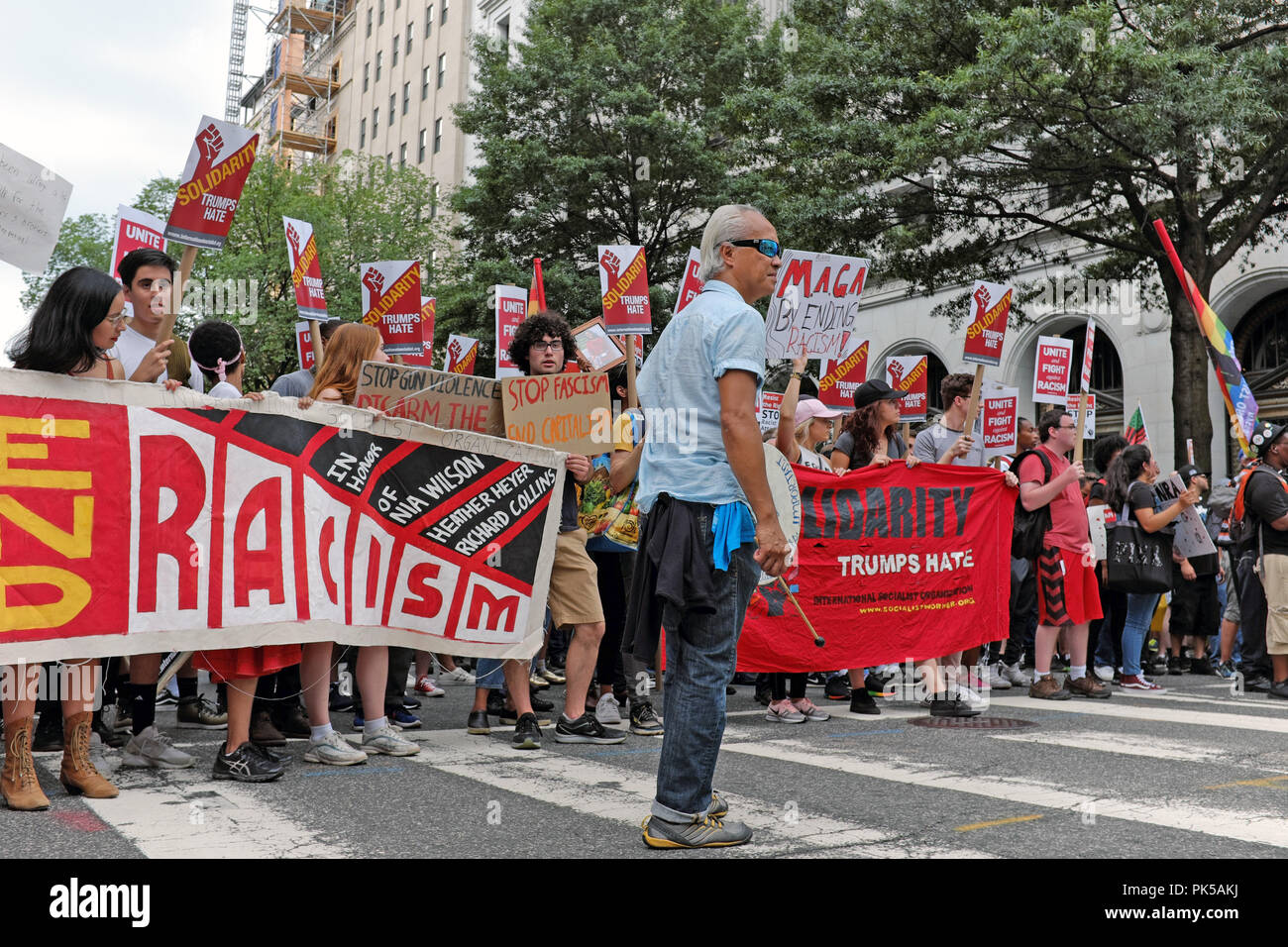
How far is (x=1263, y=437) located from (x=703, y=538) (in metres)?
7.50

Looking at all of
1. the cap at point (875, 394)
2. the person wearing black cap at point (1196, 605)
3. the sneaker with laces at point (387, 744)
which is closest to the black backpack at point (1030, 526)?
the cap at point (875, 394)

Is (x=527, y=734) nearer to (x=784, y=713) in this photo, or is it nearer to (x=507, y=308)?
(x=784, y=713)

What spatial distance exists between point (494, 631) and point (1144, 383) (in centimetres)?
2191

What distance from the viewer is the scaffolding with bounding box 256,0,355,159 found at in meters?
71.4

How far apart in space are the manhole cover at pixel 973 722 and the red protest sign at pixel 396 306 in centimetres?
653

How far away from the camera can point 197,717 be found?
7.09 meters

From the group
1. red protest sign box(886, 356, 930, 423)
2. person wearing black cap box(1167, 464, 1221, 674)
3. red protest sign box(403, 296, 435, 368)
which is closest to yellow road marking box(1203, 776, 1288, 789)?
person wearing black cap box(1167, 464, 1221, 674)

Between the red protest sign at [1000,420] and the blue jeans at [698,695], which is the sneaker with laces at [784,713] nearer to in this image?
the blue jeans at [698,695]

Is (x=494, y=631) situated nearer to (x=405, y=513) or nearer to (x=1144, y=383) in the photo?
(x=405, y=513)

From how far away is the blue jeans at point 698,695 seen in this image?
3736 millimetres

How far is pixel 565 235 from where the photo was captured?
89.9 ft

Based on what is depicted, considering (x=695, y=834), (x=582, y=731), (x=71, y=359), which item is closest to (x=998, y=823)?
(x=695, y=834)

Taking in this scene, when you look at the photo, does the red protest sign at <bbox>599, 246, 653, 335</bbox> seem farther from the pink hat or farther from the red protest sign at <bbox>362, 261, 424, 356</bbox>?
the pink hat
